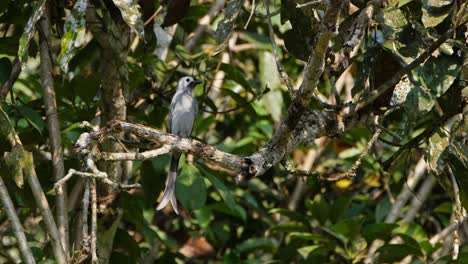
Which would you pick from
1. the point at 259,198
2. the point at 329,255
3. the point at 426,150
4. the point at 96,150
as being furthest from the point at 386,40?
the point at 259,198

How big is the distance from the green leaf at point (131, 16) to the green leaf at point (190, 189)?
1410mm

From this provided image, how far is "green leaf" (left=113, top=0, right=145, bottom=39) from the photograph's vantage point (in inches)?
113

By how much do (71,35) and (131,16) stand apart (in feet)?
0.85

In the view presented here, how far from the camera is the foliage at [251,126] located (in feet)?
10.8

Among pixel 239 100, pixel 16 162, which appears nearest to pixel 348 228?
pixel 239 100

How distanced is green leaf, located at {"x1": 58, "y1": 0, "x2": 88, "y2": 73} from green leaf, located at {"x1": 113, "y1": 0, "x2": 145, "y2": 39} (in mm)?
212

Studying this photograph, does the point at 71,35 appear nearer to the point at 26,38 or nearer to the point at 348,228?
the point at 26,38

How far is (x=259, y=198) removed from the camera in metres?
6.20

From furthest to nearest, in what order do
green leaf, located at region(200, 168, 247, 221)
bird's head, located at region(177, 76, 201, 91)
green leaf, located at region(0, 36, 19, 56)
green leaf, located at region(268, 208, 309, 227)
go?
green leaf, located at region(268, 208, 309, 227) < bird's head, located at region(177, 76, 201, 91) < green leaf, located at region(200, 168, 247, 221) < green leaf, located at region(0, 36, 19, 56)

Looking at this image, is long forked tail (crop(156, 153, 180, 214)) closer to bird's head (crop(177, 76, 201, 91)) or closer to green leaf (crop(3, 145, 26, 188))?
bird's head (crop(177, 76, 201, 91))

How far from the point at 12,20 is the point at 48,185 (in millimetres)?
710

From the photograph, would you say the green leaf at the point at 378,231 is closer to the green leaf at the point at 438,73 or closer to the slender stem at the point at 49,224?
the green leaf at the point at 438,73

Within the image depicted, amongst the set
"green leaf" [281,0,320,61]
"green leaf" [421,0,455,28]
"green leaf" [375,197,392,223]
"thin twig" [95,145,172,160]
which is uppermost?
"green leaf" [421,0,455,28]

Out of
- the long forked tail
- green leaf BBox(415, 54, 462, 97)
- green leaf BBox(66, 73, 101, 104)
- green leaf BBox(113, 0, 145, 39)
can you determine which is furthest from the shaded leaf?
green leaf BBox(415, 54, 462, 97)
